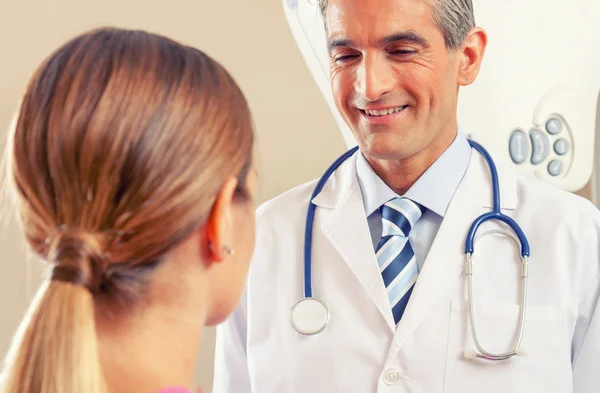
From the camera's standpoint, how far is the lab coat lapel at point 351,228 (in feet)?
3.89

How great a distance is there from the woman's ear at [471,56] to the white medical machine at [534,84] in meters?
0.15

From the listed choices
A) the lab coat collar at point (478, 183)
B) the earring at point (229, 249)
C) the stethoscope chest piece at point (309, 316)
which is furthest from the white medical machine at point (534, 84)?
the earring at point (229, 249)

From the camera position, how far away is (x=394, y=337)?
3.74 ft

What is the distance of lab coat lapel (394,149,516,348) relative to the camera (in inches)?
45.3

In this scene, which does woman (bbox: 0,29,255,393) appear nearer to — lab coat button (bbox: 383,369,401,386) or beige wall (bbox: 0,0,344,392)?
lab coat button (bbox: 383,369,401,386)

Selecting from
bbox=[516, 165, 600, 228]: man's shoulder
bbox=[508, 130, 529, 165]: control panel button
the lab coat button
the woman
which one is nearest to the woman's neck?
the woman

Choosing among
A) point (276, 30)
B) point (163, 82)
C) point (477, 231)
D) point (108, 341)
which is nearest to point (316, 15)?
point (276, 30)

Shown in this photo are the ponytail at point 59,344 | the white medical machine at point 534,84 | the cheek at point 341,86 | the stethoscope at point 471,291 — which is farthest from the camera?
the white medical machine at point 534,84

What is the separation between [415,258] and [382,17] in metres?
0.36

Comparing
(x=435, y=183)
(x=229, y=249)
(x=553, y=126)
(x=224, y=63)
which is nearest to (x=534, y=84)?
(x=553, y=126)

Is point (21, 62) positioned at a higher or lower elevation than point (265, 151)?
higher

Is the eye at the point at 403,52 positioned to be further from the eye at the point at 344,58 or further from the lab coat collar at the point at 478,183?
the lab coat collar at the point at 478,183

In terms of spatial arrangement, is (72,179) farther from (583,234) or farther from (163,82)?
(583,234)

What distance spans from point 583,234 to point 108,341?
2.51ft
